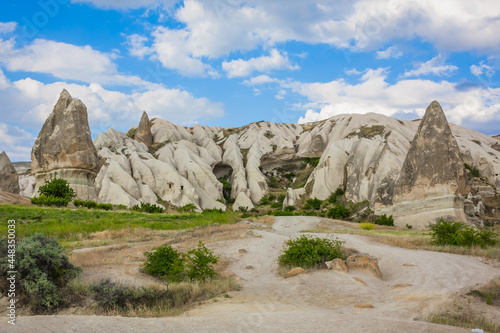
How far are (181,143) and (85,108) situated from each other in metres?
25.7

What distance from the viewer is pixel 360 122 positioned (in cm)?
5900

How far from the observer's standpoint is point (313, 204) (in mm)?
39969

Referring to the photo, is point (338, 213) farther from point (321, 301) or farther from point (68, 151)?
point (321, 301)

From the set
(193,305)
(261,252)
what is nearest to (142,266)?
(193,305)

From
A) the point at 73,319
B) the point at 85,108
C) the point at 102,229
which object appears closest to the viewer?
the point at 73,319

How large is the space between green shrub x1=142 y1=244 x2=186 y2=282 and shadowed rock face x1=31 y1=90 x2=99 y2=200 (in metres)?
27.3

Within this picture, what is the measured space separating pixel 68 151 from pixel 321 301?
31927 millimetres

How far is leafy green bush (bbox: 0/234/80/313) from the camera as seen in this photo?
5.97 meters

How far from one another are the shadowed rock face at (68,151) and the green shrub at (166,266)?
27.3 metres

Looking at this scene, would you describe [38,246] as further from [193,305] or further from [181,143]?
[181,143]

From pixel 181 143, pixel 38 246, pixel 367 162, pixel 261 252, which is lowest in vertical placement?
pixel 261 252

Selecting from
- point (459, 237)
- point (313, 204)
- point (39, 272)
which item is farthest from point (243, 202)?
point (39, 272)

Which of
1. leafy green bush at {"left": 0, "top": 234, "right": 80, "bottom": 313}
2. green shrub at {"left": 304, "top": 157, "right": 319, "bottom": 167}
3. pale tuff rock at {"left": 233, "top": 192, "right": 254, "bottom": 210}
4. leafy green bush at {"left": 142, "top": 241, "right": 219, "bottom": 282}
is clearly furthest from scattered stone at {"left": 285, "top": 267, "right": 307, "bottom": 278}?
green shrub at {"left": 304, "top": 157, "right": 319, "bottom": 167}

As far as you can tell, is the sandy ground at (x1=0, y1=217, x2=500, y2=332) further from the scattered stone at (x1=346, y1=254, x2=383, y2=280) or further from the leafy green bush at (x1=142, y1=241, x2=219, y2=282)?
the leafy green bush at (x1=142, y1=241, x2=219, y2=282)
